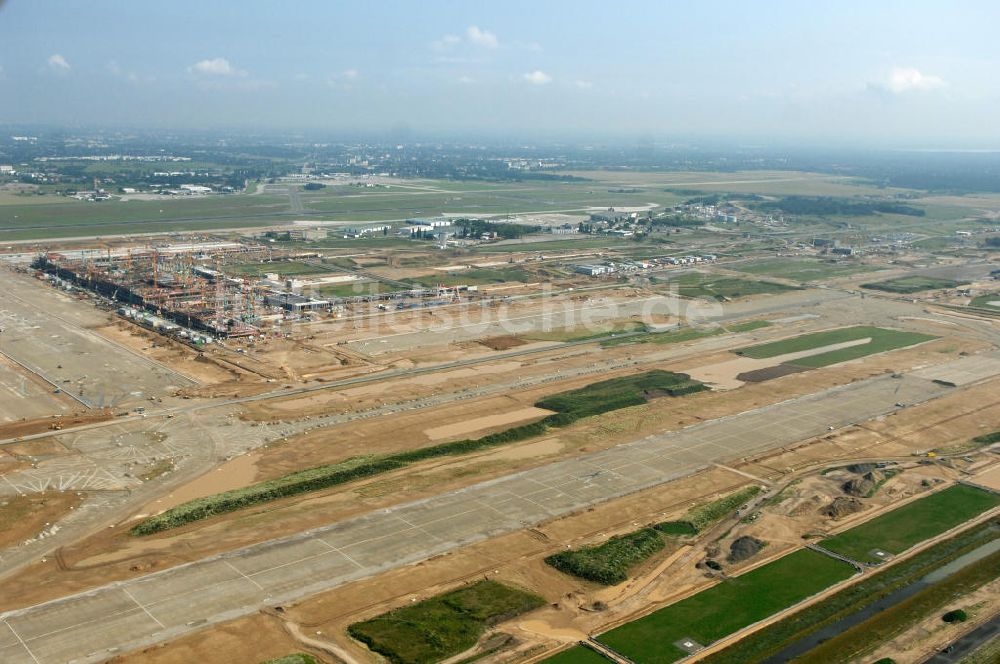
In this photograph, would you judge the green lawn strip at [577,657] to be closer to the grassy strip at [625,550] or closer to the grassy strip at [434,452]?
the grassy strip at [625,550]

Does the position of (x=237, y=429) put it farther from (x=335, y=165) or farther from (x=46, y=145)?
(x=46, y=145)

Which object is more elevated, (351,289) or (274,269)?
(274,269)

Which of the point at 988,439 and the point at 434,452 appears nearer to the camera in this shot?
the point at 434,452

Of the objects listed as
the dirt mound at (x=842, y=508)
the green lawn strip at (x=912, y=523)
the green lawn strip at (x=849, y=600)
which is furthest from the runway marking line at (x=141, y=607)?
the dirt mound at (x=842, y=508)

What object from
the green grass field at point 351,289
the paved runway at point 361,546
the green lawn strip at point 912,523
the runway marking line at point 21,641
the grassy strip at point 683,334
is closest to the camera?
the runway marking line at point 21,641

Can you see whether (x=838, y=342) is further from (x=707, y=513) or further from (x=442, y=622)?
(x=442, y=622)

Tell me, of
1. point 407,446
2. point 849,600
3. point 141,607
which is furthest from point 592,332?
point 141,607

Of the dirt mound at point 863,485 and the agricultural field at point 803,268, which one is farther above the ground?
the agricultural field at point 803,268
